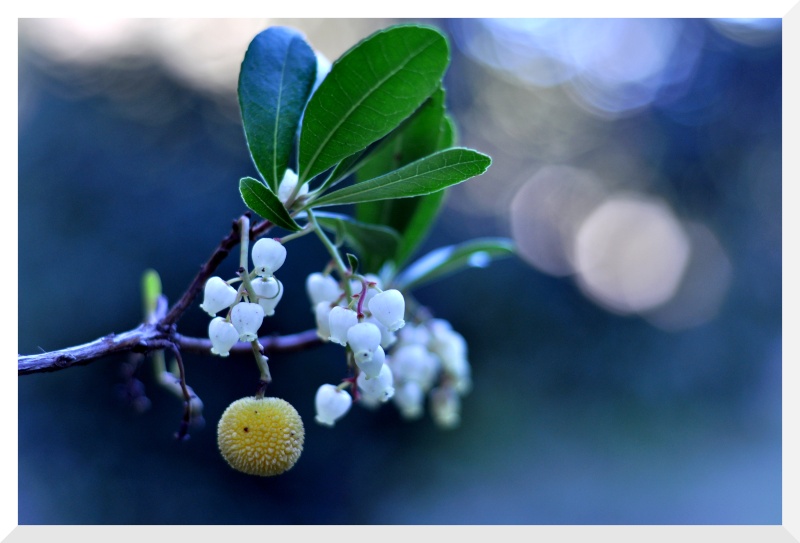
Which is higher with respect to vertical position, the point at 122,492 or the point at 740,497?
the point at 740,497

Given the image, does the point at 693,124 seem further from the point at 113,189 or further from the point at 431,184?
the point at 431,184

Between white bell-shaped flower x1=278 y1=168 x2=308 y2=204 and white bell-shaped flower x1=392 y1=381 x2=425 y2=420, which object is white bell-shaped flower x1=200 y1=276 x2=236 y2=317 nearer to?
white bell-shaped flower x1=278 y1=168 x2=308 y2=204

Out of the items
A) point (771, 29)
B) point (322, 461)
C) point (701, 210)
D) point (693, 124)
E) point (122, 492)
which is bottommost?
point (122, 492)

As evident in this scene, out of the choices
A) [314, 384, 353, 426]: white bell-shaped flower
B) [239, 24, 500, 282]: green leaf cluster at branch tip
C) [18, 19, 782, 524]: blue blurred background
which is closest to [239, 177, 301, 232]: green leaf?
[239, 24, 500, 282]: green leaf cluster at branch tip

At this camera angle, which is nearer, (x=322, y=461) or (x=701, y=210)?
(x=322, y=461)

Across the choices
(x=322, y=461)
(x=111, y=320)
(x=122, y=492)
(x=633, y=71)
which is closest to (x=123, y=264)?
(x=111, y=320)

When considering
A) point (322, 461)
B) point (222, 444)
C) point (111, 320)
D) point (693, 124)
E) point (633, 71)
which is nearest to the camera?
point (222, 444)

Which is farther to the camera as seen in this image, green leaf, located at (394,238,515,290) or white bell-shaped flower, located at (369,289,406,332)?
green leaf, located at (394,238,515,290)

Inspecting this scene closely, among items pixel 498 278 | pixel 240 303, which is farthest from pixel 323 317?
pixel 498 278
